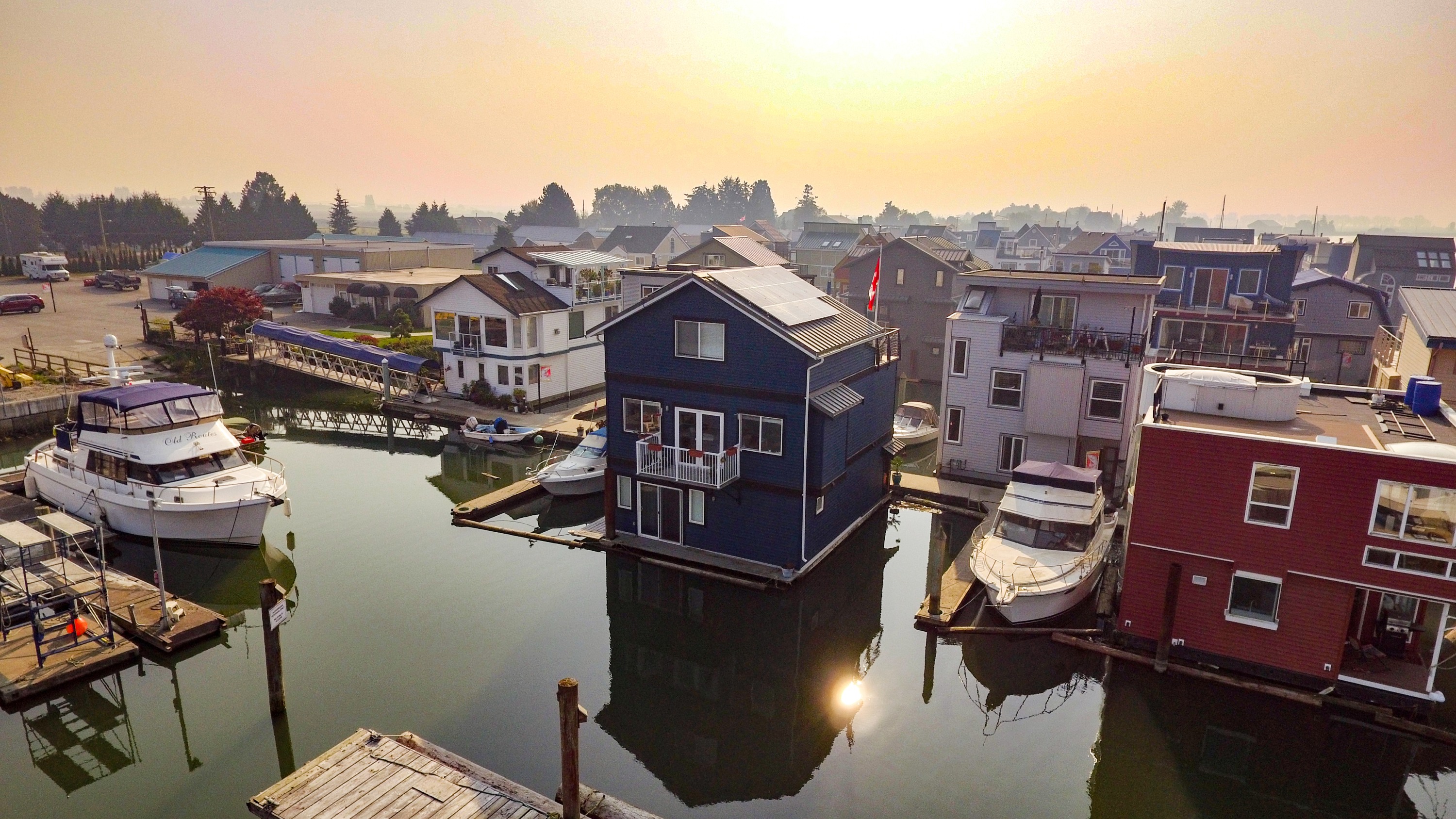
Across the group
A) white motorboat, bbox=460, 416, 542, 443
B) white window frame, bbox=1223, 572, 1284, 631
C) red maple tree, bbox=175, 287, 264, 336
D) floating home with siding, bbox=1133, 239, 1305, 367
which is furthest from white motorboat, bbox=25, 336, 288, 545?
floating home with siding, bbox=1133, 239, 1305, 367

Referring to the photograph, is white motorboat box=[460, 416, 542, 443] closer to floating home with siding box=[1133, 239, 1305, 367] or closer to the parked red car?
floating home with siding box=[1133, 239, 1305, 367]

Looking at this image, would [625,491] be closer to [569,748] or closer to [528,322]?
[569,748]

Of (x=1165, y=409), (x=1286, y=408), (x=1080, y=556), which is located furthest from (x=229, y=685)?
(x=1286, y=408)

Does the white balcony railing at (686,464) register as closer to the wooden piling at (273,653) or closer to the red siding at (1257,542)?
the wooden piling at (273,653)

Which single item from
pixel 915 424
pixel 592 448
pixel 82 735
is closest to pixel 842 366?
pixel 592 448

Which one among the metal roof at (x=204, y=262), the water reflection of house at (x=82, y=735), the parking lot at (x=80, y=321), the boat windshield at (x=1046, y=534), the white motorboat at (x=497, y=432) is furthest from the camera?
the metal roof at (x=204, y=262)

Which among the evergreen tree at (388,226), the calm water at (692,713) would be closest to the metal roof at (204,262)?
the calm water at (692,713)
